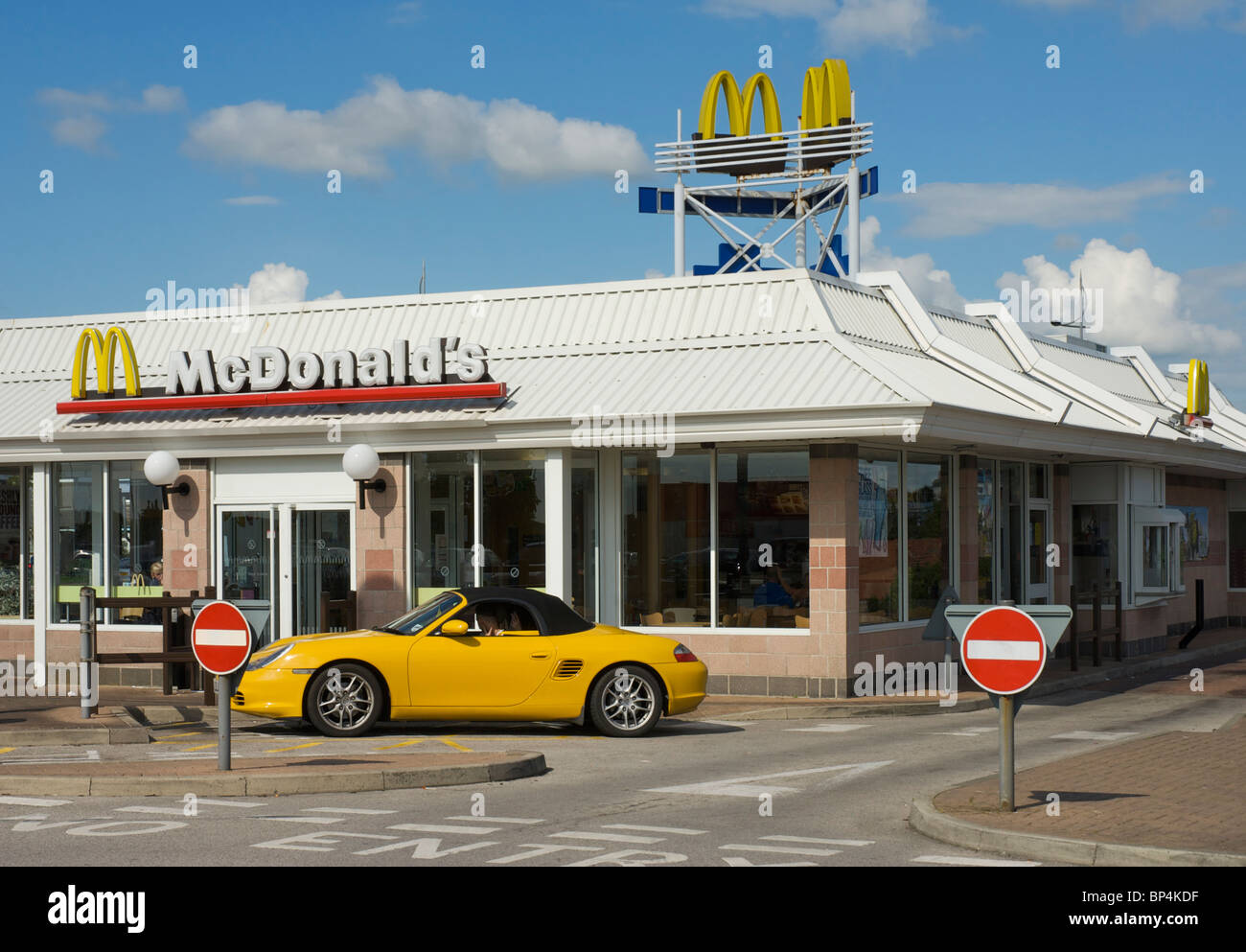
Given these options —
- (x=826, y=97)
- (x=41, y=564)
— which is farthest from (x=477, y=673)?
(x=826, y=97)

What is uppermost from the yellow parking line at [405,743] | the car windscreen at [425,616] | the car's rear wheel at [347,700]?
the car windscreen at [425,616]

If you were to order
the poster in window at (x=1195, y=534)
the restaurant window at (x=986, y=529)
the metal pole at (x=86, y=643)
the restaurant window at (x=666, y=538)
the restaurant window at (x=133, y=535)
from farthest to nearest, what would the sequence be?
1. the poster in window at (x=1195, y=534)
2. the restaurant window at (x=986, y=529)
3. the restaurant window at (x=133, y=535)
4. the restaurant window at (x=666, y=538)
5. the metal pole at (x=86, y=643)

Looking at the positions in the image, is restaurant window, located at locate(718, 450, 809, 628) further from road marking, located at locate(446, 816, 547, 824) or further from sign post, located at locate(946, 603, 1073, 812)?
road marking, located at locate(446, 816, 547, 824)

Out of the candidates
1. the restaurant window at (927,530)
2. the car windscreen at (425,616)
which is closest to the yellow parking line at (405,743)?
the car windscreen at (425,616)

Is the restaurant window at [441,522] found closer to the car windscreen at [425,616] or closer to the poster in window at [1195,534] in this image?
the car windscreen at [425,616]

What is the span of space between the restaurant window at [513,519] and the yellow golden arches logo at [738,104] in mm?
18391

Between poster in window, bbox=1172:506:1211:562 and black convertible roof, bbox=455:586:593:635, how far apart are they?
1800 cm

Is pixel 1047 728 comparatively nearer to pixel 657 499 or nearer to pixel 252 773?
pixel 657 499

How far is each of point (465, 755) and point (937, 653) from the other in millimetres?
9763

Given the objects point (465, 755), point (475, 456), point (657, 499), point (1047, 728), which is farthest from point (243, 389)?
point (1047, 728)

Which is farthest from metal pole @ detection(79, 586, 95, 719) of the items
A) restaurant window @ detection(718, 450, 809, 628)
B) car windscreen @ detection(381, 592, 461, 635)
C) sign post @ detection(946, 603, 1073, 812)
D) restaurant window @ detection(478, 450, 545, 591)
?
sign post @ detection(946, 603, 1073, 812)

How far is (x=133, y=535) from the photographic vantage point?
70.6ft

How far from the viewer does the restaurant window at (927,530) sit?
20.5 metres

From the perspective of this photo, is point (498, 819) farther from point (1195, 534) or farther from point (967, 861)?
point (1195, 534)
